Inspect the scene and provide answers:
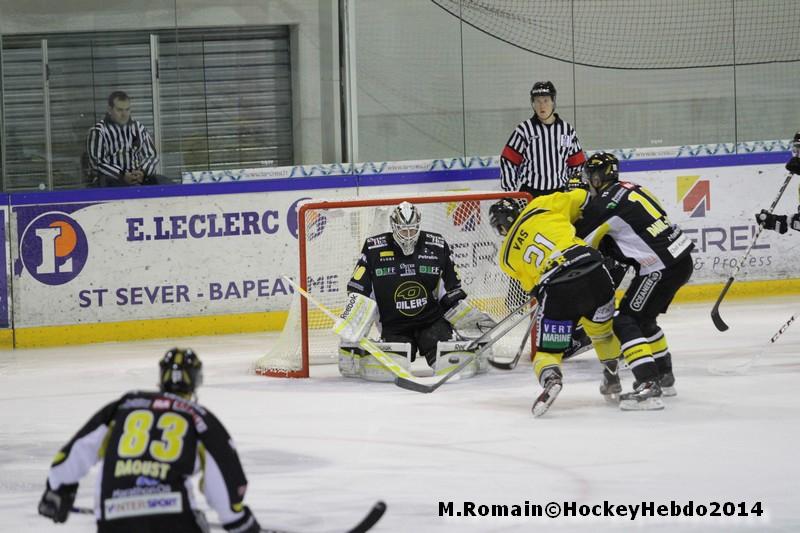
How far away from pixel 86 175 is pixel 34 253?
58cm

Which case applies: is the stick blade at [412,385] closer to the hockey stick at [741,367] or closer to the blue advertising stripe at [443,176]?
the hockey stick at [741,367]

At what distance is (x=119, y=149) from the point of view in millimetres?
8242

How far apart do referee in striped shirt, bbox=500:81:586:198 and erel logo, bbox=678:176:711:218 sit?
1069mm

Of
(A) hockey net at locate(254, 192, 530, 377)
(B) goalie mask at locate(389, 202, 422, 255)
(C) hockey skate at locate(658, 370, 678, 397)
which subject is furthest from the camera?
(A) hockey net at locate(254, 192, 530, 377)

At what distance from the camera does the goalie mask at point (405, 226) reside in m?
6.47

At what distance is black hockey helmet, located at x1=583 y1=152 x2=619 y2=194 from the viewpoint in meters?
5.67

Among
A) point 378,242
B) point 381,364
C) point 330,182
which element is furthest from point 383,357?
point 330,182

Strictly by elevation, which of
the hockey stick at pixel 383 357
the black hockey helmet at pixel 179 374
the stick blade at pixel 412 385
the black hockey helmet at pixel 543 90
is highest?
the black hockey helmet at pixel 543 90

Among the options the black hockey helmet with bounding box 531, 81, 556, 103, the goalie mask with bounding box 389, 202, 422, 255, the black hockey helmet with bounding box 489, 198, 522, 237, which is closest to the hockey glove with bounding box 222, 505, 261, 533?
the black hockey helmet with bounding box 489, 198, 522, 237

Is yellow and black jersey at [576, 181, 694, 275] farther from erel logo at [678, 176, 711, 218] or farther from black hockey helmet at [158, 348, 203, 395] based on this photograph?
erel logo at [678, 176, 711, 218]

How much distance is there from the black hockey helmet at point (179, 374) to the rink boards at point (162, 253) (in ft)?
17.0

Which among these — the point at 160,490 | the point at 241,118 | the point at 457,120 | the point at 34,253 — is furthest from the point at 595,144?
the point at 160,490

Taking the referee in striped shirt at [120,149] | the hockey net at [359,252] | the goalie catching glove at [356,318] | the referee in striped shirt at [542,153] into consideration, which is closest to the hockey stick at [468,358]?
the goalie catching glove at [356,318]

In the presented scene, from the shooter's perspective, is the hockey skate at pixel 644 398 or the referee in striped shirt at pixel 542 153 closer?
the hockey skate at pixel 644 398
